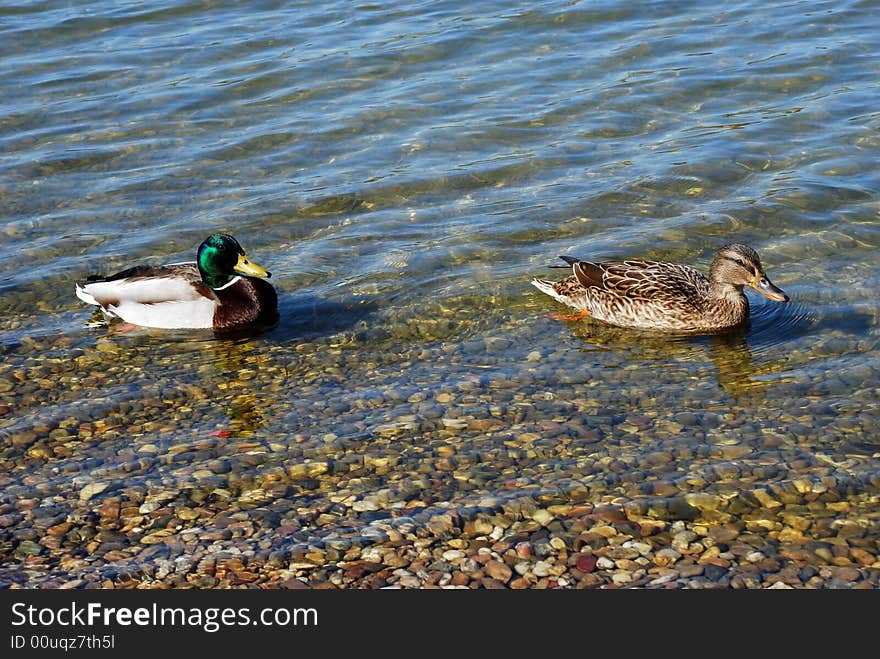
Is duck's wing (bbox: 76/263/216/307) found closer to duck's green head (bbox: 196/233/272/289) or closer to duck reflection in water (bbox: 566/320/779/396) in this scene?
duck's green head (bbox: 196/233/272/289)

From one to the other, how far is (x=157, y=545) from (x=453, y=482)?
182 cm

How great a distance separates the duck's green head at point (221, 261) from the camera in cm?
1055

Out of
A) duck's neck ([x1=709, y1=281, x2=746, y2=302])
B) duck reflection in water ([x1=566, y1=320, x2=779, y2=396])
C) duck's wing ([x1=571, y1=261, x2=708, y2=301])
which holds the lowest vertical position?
duck reflection in water ([x1=566, y1=320, x2=779, y2=396])

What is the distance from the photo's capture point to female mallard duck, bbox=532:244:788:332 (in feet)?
32.4

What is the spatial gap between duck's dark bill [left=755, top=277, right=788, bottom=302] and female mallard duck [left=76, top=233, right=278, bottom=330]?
4057mm

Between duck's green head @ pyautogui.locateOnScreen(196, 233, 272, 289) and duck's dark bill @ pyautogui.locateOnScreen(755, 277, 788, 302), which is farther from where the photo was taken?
duck's green head @ pyautogui.locateOnScreen(196, 233, 272, 289)

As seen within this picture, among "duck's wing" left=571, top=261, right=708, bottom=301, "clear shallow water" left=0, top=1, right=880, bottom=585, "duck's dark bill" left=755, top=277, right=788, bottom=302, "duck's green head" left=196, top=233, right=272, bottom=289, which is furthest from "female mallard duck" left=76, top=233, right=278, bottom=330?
"duck's dark bill" left=755, top=277, right=788, bottom=302

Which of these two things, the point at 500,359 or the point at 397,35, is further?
the point at 397,35

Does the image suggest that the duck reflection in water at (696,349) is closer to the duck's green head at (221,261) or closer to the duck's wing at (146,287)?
the duck's green head at (221,261)

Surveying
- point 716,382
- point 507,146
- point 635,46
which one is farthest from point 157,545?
point 635,46

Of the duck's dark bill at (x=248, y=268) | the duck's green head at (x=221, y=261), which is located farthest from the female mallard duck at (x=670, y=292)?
the duck's green head at (x=221, y=261)

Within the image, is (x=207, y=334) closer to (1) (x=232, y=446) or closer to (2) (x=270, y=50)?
(1) (x=232, y=446)

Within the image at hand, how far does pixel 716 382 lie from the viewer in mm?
8914

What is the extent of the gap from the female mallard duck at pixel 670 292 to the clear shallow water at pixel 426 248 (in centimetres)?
19
